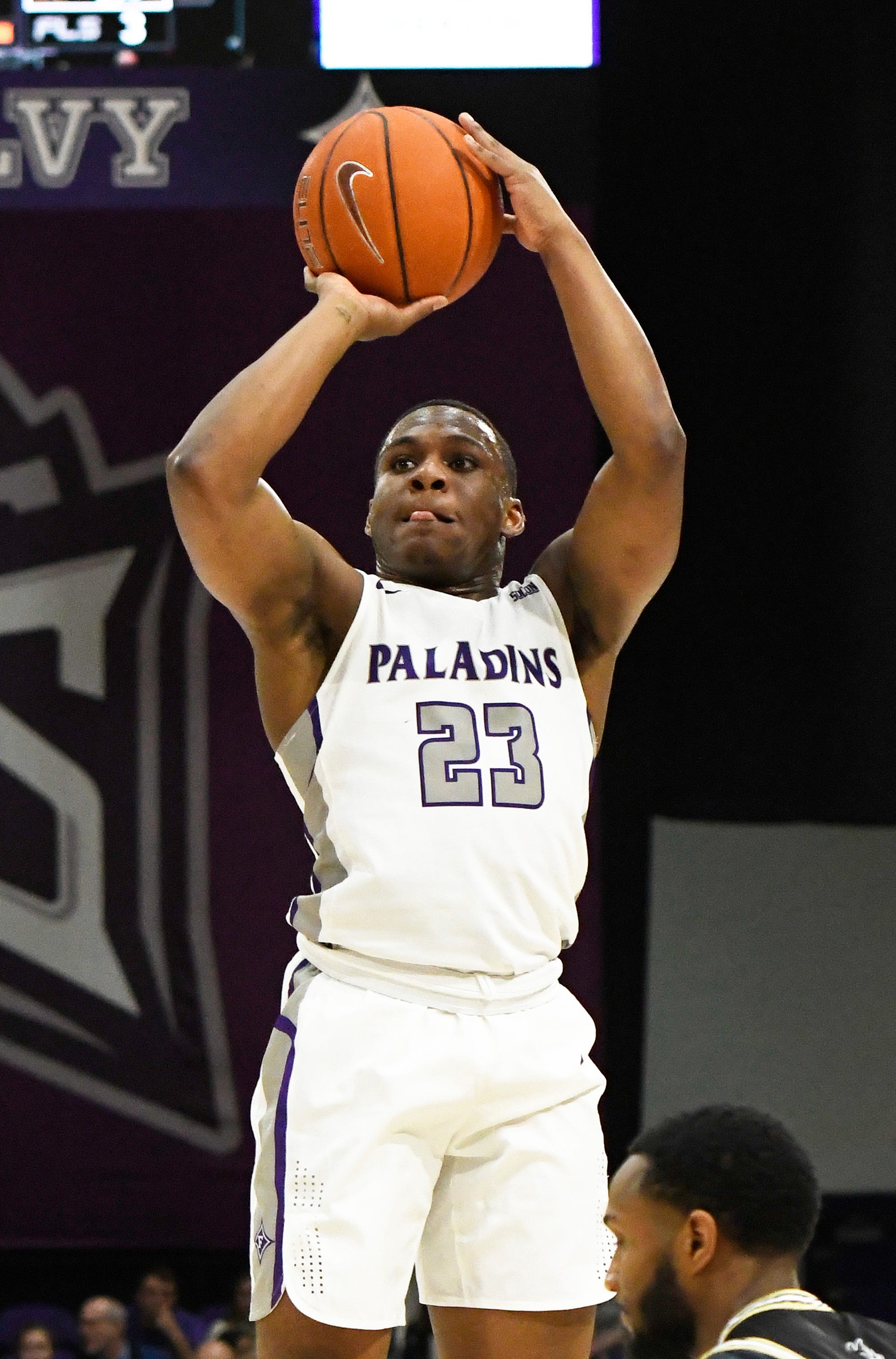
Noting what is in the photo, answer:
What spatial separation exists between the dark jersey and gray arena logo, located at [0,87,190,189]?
18.1 ft

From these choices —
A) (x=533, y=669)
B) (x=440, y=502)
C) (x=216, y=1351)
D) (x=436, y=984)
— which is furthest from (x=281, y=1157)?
(x=216, y=1351)

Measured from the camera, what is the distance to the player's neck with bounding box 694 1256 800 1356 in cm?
201

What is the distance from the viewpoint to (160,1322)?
257 inches

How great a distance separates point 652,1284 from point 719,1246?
0.09 meters

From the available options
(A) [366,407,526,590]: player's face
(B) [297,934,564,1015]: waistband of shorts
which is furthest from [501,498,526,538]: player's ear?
(B) [297,934,564,1015]: waistband of shorts

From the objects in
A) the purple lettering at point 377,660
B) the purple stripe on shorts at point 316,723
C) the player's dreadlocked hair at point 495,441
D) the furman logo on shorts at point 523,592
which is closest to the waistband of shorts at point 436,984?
the purple stripe on shorts at point 316,723

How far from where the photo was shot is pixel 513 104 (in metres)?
6.61

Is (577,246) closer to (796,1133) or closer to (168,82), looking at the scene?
(168,82)

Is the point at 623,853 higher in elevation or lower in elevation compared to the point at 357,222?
lower

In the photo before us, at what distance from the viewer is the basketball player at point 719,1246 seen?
6.57ft

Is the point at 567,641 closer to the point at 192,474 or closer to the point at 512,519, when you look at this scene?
the point at 512,519

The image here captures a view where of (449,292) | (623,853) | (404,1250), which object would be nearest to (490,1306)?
(404,1250)

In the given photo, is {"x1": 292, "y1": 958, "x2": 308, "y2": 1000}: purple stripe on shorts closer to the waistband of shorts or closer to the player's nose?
the waistband of shorts

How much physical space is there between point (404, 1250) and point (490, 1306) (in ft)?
0.52
